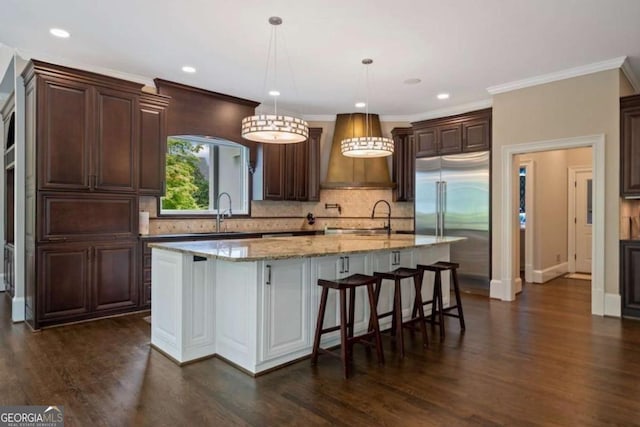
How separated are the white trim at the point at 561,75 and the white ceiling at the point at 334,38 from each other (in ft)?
0.31

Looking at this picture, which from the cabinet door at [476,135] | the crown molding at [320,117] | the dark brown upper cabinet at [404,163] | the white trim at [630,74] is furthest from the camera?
the crown molding at [320,117]

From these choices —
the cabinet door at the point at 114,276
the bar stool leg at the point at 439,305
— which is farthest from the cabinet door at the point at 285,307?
the cabinet door at the point at 114,276

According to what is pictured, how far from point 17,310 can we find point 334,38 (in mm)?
4367

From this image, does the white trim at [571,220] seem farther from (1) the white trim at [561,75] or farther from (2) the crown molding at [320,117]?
(2) the crown molding at [320,117]

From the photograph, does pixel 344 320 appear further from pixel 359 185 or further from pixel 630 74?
pixel 630 74

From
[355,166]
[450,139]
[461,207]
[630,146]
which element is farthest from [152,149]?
[630,146]

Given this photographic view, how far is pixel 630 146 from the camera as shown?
4344 mm

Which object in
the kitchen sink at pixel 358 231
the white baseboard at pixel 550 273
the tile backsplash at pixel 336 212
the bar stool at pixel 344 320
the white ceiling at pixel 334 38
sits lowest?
the white baseboard at pixel 550 273

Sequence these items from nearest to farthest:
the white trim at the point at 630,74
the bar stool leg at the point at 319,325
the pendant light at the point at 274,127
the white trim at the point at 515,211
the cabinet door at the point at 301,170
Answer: the bar stool leg at the point at 319,325, the pendant light at the point at 274,127, the white trim at the point at 630,74, the white trim at the point at 515,211, the cabinet door at the point at 301,170

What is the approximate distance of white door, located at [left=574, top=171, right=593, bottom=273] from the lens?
7.39m

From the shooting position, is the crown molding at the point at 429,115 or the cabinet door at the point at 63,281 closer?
the cabinet door at the point at 63,281

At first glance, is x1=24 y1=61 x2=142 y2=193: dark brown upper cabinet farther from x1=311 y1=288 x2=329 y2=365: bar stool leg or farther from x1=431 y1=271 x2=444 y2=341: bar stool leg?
x1=431 y1=271 x2=444 y2=341: bar stool leg

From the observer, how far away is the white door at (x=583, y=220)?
7.39 metres

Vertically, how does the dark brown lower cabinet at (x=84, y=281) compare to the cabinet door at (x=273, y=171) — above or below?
below
